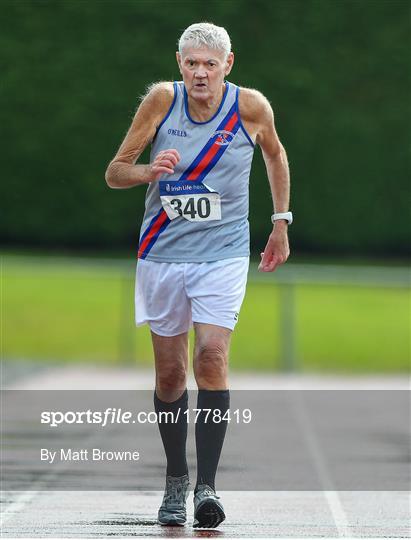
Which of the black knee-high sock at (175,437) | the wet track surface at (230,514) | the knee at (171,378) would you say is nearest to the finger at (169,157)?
the knee at (171,378)

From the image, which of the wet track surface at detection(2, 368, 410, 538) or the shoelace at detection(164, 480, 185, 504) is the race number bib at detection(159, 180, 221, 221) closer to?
the shoelace at detection(164, 480, 185, 504)

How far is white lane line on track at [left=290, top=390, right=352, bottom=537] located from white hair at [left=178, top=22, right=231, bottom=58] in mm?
2044

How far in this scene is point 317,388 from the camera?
50.3ft

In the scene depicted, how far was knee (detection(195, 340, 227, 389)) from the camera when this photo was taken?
6.78 metres

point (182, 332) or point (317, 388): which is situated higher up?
point (182, 332)

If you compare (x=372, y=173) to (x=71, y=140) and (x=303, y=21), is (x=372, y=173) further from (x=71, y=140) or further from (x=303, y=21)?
(x=71, y=140)

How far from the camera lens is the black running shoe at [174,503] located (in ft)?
22.5

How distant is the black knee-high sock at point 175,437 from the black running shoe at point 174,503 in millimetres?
37

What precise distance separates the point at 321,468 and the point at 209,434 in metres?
2.82

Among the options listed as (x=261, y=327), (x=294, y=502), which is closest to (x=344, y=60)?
(x=261, y=327)

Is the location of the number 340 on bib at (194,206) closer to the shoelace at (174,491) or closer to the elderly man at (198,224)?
the elderly man at (198,224)

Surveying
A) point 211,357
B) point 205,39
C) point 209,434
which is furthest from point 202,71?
point 209,434

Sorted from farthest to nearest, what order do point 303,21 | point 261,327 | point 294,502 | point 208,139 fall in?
point 303,21 < point 261,327 < point 294,502 < point 208,139

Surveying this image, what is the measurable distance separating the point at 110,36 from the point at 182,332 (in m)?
16.9
